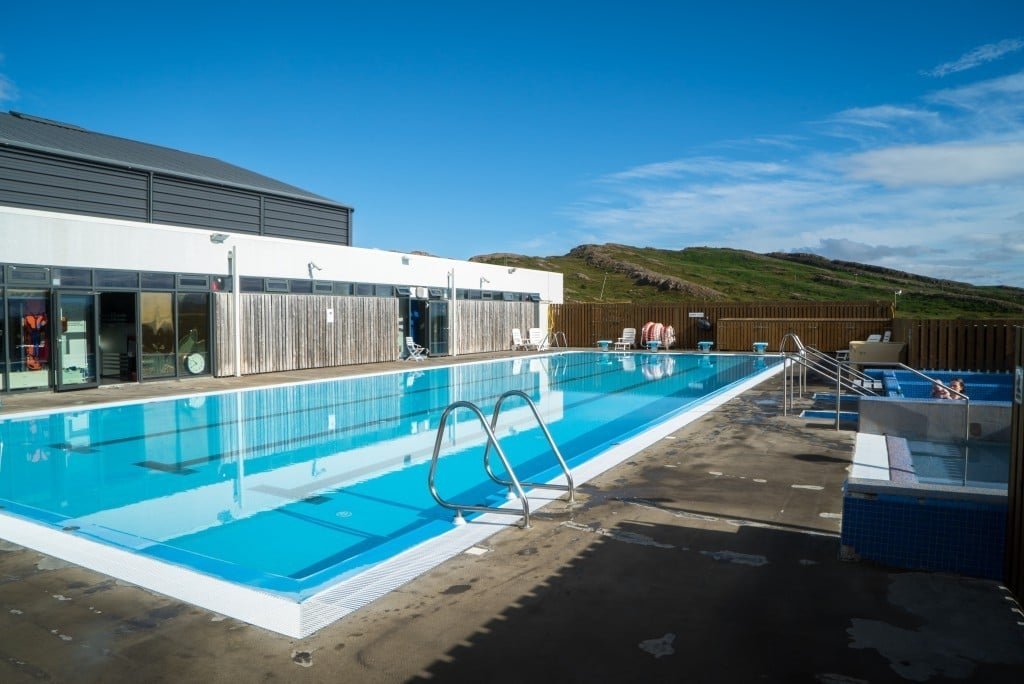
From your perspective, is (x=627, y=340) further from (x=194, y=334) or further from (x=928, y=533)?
(x=928, y=533)

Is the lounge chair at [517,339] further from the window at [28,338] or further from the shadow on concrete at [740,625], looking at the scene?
the shadow on concrete at [740,625]

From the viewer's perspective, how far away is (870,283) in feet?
208

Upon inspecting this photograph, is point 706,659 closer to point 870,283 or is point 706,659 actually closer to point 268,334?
point 268,334

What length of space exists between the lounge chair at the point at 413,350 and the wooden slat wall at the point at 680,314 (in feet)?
27.8

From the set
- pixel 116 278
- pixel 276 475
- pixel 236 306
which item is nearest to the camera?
pixel 276 475

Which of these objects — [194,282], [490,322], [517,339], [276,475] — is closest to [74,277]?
[194,282]

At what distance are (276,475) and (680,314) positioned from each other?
20.8m

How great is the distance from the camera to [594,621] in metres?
3.47

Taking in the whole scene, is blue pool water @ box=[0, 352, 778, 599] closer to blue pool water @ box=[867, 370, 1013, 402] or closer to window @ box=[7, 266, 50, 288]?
window @ box=[7, 266, 50, 288]

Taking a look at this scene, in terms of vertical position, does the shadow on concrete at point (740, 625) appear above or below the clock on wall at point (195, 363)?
below

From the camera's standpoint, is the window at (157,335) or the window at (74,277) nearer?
the window at (74,277)

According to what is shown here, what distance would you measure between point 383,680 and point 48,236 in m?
12.0

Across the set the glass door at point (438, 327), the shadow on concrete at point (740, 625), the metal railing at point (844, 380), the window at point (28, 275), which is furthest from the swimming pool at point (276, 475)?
the glass door at point (438, 327)

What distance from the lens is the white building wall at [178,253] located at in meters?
11.9
